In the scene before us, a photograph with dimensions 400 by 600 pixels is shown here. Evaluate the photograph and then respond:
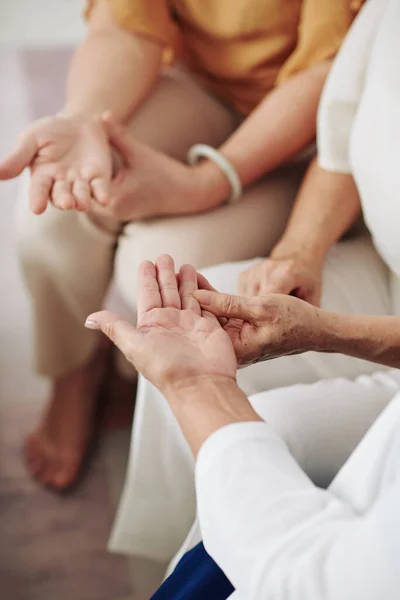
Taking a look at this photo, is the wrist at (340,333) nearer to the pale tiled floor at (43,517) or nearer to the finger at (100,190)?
the finger at (100,190)

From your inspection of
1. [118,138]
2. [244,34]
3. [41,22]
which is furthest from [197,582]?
[41,22]

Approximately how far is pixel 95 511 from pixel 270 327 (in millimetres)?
656

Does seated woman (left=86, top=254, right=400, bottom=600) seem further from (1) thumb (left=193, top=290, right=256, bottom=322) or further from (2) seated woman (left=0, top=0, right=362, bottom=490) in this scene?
(2) seated woman (left=0, top=0, right=362, bottom=490)

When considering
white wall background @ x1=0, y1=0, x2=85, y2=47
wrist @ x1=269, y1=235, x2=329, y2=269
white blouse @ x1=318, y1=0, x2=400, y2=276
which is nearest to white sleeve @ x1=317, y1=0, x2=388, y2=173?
white blouse @ x1=318, y1=0, x2=400, y2=276

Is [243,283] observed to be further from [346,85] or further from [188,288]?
[346,85]

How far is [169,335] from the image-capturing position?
0.56 meters

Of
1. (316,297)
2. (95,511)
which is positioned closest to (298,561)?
(316,297)

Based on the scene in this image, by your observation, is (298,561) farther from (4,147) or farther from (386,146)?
(4,147)

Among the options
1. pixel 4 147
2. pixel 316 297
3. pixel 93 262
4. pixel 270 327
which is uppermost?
pixel 270 327

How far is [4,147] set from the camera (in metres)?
1.85

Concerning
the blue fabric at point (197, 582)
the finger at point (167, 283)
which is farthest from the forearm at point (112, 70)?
the blue fabric at point (197, 582)

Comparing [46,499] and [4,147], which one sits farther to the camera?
[4,147]

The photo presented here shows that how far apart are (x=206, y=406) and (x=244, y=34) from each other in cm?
68

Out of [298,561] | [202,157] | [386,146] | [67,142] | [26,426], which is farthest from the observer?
[26,426]
